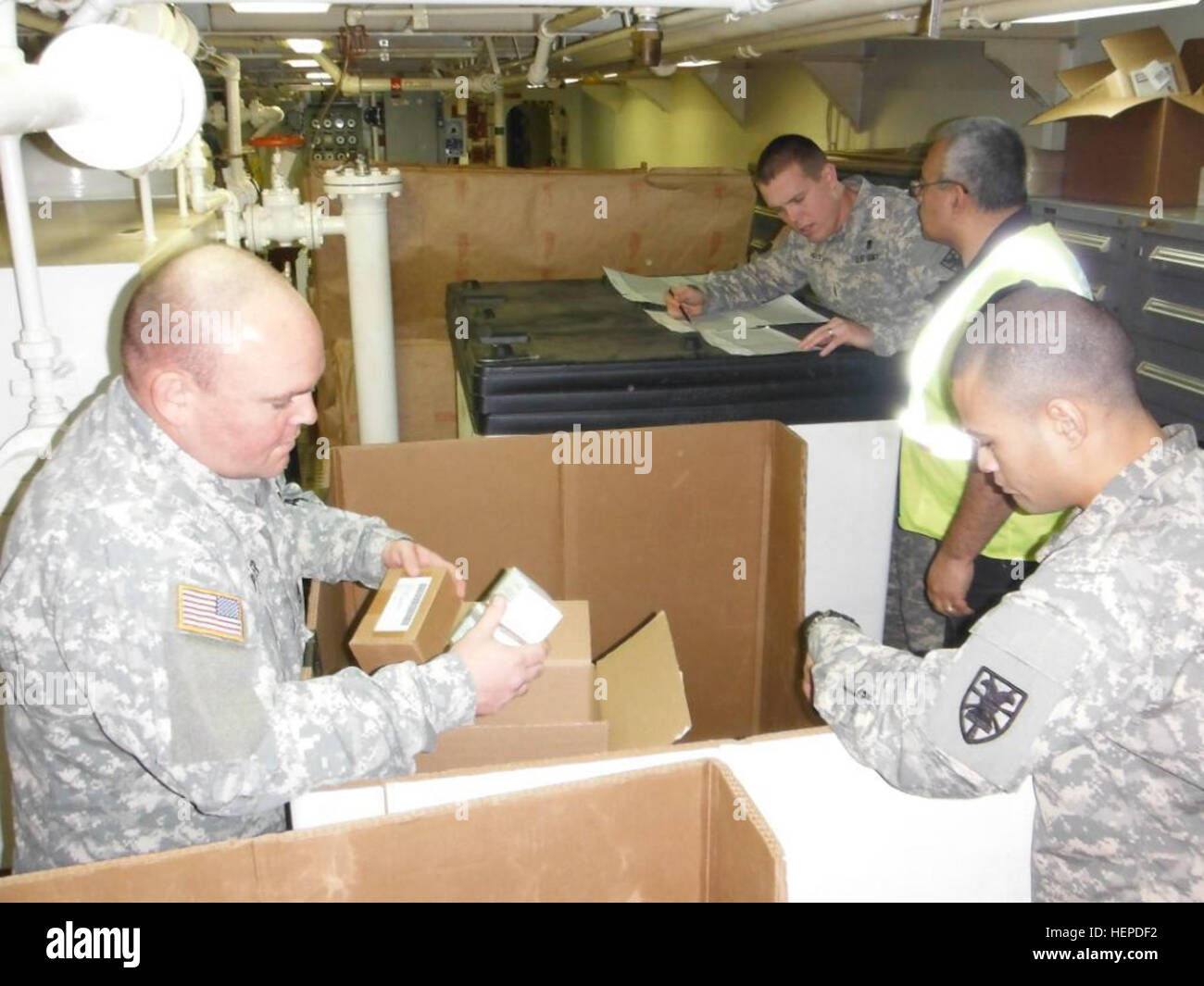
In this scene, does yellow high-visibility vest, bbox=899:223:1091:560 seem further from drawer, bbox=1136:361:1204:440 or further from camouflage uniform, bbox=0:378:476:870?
camouflage uniform, bbox=0:378:476:870

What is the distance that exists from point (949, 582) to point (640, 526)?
549 mm

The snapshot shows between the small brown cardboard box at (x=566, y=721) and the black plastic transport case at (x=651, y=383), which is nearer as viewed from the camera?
the small brown cardboard box at (x=566, y=721)

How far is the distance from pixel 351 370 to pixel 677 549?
3.96ft

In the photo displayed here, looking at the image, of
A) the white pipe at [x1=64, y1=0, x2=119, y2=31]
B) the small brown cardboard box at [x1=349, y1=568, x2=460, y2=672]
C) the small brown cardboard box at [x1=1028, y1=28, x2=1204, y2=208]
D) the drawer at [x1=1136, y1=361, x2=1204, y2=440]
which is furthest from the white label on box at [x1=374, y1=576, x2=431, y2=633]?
the small brown cardboard box at [x1=1028, y1=28, x2=1204, y2=208]

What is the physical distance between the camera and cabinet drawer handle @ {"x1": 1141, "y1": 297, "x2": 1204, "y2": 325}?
5.55 feet

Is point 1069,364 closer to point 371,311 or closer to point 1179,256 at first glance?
point 1179,256

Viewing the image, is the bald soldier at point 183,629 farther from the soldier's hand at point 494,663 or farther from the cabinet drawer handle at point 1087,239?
the cabinet drawer handle at point 1087,239

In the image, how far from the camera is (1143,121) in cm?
190

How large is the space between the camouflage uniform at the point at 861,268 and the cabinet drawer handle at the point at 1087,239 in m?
0.29

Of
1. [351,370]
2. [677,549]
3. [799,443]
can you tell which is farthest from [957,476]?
[351,370]

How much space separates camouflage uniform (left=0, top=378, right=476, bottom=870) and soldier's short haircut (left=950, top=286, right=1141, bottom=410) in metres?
0.67

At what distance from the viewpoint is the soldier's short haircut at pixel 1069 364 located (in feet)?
3.17

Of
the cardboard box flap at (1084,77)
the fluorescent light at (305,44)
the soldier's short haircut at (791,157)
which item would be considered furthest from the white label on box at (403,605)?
the fluorescent light at (305,44)

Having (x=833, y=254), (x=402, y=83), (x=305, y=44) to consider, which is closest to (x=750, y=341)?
(x=833, y=254)
